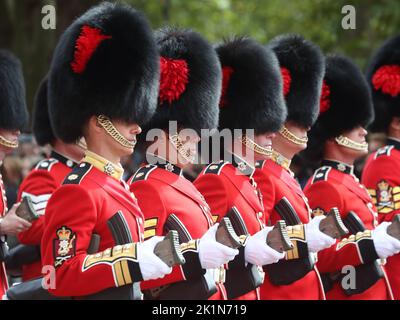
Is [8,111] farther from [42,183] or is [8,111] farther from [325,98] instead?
[325,98]

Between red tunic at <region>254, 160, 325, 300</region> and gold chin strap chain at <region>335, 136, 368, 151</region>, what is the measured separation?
760 millimetres

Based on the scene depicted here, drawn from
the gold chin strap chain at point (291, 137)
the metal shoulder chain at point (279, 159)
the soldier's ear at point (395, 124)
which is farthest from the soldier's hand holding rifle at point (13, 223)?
the soldier's ear at point (395, 124)

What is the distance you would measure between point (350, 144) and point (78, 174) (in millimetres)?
2577

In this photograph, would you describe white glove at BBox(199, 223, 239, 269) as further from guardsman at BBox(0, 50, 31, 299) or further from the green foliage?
the green foliage

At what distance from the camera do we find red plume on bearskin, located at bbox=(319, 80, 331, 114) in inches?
257

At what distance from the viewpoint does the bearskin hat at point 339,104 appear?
6406 mm

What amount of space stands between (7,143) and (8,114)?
0.24m

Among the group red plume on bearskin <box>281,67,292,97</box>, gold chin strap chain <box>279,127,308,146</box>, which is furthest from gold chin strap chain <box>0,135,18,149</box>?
red plume on bearskin <box>281,67,292,97</box>

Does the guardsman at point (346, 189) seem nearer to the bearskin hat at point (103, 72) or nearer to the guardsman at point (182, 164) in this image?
the guardsman at point (182, 164)

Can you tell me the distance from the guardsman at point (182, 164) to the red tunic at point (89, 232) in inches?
12.8

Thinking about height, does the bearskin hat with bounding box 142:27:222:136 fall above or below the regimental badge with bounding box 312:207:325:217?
above

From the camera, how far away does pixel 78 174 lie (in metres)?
4.23

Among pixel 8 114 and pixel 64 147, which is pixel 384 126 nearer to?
pixel 64 147
